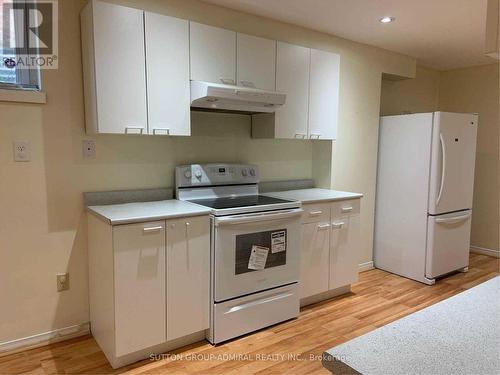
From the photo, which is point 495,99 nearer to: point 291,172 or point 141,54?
point 291,172

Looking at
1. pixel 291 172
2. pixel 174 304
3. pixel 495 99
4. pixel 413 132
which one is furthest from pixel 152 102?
pixel 495 99

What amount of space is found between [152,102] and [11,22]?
980 mm

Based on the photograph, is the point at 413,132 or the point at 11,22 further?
the point at 413,132

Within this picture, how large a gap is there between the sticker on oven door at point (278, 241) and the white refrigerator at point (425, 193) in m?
1.73

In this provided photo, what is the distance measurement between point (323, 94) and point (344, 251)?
4.53ft

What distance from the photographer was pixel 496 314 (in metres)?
0.98

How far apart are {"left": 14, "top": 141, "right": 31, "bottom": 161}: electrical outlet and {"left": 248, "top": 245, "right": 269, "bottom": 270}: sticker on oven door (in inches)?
61.1

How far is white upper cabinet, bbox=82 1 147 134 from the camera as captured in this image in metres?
2.19

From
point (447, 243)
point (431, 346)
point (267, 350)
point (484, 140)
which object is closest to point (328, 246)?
point (267, 350)

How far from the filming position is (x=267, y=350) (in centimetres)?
245

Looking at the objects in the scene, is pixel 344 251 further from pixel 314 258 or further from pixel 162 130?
pixel 162 130

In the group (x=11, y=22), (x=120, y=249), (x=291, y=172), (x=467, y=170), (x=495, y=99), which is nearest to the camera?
(x=120, y=249)

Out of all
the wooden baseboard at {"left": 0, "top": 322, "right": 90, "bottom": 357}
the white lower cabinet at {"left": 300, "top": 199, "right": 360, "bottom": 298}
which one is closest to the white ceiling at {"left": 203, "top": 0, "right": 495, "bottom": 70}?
the white lower cabinet at {"left": 300, "top": 199, "right": 360, "bottom": 298}

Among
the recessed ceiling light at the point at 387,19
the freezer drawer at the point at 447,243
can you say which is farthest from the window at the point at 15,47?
the freezer drawer at the point at 447,243
